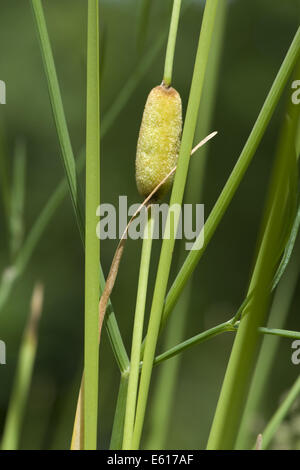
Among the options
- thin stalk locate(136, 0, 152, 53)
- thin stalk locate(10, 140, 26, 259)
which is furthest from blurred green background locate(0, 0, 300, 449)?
thin stalk locate(136, 0, 152, 53)

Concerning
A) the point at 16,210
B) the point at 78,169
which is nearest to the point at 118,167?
the point at 16,210

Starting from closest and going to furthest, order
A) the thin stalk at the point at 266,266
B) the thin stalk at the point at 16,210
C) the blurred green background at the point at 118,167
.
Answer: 1. the thin stalk at the point at 266,266
2. the thin stalk at the point at 16,210
3. the blurred green background at the point at 118,167

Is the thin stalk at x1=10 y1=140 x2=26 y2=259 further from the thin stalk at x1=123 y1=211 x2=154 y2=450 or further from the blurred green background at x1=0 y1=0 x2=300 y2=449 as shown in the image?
the blurred green background at x1=0 y1=0 x2=300 y2=449

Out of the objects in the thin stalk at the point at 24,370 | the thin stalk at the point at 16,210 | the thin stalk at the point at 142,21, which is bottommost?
the thin stalk at the point at 24,370

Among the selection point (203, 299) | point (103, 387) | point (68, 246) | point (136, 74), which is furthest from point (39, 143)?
point (136, 74)

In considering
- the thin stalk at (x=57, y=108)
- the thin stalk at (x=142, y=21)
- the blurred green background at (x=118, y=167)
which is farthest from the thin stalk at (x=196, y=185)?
the blurred green background at (x=118, y=167)

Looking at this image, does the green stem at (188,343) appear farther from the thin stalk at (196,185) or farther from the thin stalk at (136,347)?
the thin stalk at (196,185)

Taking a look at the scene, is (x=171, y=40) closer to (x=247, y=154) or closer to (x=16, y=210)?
(x=247, y=154)
